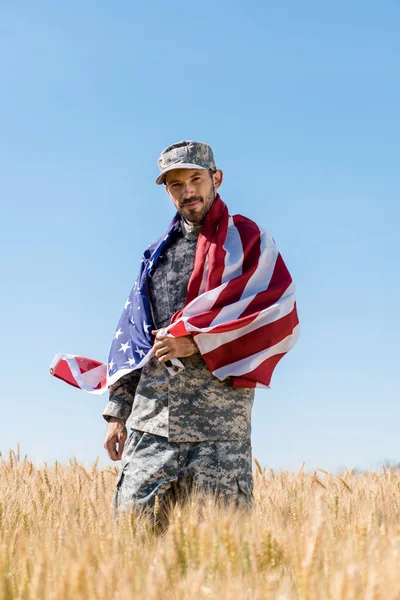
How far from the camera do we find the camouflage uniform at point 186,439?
381 centimetres

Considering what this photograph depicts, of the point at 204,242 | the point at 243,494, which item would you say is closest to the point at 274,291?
the point at 204,242

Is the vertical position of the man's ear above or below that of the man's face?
above

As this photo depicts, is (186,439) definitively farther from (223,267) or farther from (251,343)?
(223,267)

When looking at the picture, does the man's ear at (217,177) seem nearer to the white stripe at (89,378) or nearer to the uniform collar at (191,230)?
the uniform collar at (191,230)

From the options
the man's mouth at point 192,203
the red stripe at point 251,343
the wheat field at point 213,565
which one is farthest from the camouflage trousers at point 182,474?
the man's mouth at point 192,203

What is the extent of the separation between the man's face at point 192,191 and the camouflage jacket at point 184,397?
0.12 m

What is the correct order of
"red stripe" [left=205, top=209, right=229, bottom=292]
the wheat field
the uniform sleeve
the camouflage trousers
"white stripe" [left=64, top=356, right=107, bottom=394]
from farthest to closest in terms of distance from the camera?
"white stripe" [left=64, top=356, right=107, bottom=394], the uniform sleeve, "red stripe" [left=205, top=209, right=229, bottom=292], the camouflage trousers, the wheat field

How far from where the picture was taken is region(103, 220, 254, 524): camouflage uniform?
381 centimetres

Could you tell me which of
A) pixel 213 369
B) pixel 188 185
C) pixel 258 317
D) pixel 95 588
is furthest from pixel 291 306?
pixel 95 588

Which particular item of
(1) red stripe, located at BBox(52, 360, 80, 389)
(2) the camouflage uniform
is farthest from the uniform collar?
(1) red stripe, located at BBox(52, 360, 80, 389)

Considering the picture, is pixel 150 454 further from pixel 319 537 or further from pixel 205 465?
pixel 319 537

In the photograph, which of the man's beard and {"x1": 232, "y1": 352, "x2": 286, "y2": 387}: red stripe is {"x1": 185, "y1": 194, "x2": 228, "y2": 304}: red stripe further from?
{"x1": 232, "y1": 352, "x2": 286, "y2": 387}: red stripe

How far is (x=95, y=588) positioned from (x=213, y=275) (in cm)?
210

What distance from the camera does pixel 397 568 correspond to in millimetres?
2113
